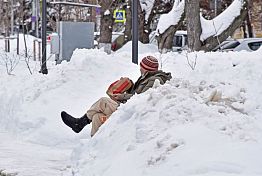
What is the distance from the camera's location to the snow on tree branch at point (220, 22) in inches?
734

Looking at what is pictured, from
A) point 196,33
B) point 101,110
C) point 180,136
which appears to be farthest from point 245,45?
point 180,136

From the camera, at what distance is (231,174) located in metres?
4.40

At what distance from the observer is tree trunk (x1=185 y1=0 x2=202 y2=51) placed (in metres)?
17.7

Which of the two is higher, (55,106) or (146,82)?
(146,82)

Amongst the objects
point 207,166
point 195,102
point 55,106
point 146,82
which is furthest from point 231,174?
point 55,106

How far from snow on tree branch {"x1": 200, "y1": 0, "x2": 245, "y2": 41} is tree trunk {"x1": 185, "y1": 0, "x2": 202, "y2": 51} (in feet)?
0.89

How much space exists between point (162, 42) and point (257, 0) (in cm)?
1654

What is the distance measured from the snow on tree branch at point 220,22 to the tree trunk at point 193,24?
0.89ft

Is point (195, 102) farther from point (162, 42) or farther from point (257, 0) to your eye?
point (257, 0)

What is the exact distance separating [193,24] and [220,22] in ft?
5.85

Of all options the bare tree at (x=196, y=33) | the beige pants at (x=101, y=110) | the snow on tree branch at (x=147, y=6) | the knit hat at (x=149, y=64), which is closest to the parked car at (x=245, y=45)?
the bare tree at (x=196, y=33)

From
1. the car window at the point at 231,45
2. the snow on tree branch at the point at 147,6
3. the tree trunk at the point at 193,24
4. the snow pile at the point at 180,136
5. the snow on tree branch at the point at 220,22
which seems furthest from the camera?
the snow on tree branch at the point at 147,6

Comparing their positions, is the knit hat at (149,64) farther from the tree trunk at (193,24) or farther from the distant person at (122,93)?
the tree trunk at (193,24)

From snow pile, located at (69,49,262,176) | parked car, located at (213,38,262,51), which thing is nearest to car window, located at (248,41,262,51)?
parked car, located at (213,38,262,51)
